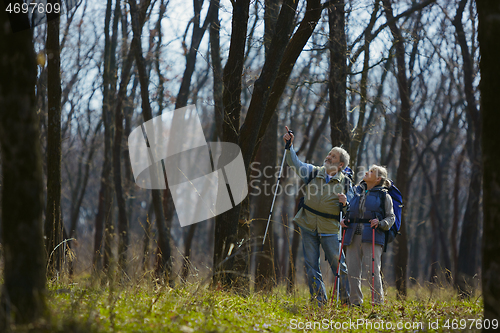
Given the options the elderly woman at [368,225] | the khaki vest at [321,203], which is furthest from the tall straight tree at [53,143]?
the elderly woman at [368,225]

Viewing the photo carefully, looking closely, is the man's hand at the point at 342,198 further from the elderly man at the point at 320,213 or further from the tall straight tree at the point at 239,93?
the tall straight tree at the point at 239,93

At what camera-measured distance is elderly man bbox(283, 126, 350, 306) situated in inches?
211

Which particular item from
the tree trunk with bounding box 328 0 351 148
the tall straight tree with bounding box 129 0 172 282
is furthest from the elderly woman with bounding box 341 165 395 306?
the tall straight tree with bounding box 129 0 172 282

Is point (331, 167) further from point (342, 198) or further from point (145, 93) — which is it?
point (145, 93)

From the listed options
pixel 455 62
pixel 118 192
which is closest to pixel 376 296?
pixel 118 192

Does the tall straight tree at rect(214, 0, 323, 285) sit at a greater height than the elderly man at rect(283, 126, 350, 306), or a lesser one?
greater

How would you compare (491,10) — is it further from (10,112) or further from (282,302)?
(282,302)

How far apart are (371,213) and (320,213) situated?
2.13 feet

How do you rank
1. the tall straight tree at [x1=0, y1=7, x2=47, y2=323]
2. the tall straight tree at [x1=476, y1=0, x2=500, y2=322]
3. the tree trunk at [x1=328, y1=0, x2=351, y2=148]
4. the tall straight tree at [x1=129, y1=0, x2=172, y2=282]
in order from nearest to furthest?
the tall straight tree at [x1=0, y1=7, x2=47, y2=323]
the tall straight tree at [x1=476, y1=0, x2=500, y2=322]
the tree trunk at [x1=328, y1=0, x2=351, y2=148]
the tall straight tree at [x1=129, y1=0, x2=172, y2=282]

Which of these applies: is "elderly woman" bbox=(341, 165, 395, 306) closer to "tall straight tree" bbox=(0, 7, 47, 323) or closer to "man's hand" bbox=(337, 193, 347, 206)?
"man's hand" bbox=(337, 193, 347, 206)

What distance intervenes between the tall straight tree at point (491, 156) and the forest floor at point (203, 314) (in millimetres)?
240

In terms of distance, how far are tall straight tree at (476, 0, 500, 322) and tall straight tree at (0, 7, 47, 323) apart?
2878 mm

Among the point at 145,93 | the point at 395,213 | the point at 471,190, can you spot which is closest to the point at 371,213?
the point at 395,213

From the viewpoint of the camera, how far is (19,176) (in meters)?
2.52
